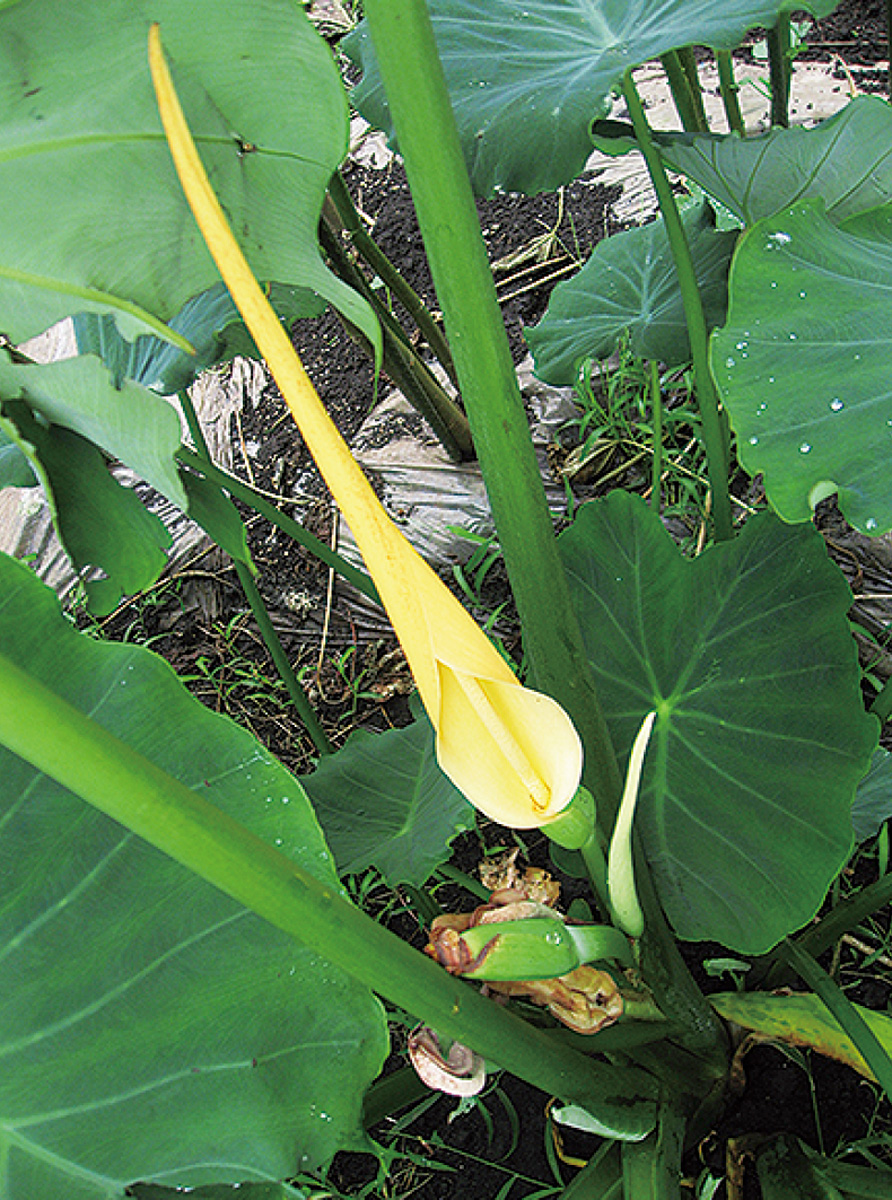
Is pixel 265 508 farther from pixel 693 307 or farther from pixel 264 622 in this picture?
pixel 693 307

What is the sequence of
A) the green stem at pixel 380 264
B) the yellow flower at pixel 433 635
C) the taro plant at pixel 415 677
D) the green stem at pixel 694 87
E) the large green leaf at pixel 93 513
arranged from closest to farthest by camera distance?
the yellow flower at pixel 433 635, the taro plant at pixel 415 677, the large green leaf at pixel 93 513, the green stem at pixel 380 264, the green stem at pixel 694 87

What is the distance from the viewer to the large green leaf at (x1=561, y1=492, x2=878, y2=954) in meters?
0.88

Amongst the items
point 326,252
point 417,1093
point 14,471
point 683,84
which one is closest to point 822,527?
point 683,84

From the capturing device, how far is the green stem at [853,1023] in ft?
2.62

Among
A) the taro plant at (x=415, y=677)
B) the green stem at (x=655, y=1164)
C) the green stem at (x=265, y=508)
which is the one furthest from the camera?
the green stem at (x=265, y=508)

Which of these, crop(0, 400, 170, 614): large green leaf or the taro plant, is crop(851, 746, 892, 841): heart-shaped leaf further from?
crop(0, 400, 170, 614): large green leaf

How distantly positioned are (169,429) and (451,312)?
0.19 m

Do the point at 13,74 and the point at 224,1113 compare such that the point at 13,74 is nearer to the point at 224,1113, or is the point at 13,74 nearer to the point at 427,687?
the point at 427,687

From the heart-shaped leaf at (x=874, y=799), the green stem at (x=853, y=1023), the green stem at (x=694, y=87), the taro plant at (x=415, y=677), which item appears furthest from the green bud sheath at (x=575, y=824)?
the green stem at (x=694, y=87)

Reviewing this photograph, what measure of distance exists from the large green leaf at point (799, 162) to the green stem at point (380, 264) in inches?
12.1

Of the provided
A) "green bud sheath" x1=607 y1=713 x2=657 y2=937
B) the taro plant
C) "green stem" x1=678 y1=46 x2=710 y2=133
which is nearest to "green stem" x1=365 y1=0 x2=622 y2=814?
the taro plant

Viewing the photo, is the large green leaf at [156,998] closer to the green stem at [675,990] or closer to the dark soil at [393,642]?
the green stem at [675,990]

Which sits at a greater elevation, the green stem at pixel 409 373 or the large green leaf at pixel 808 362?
the large green leaf at pixel 808 362

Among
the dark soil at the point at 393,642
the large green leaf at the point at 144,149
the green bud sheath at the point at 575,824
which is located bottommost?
the dark soil at the point at 393,642
